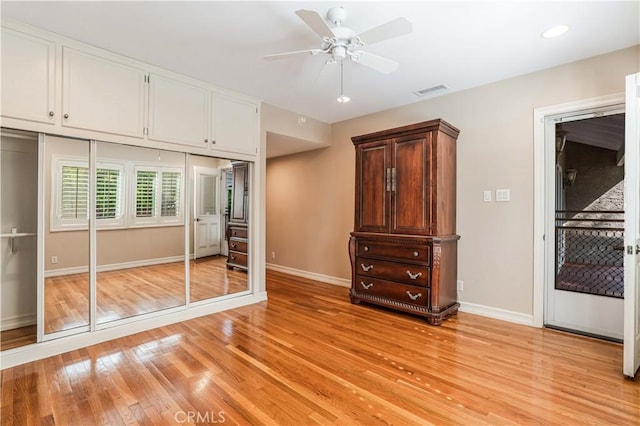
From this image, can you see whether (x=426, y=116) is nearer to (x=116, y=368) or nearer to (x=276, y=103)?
(x=276, y=103)

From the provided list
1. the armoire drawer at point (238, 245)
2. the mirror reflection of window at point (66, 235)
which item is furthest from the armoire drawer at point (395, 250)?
the mirror reflection of window at point (66, 235)

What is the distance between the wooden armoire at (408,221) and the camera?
10.7ft

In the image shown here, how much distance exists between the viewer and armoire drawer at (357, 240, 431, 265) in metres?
3.27

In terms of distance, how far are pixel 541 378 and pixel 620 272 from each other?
4.70 feet

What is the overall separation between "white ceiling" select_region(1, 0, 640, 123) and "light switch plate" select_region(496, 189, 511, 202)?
122 cm

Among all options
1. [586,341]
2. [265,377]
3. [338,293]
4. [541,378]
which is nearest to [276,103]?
[338,293]

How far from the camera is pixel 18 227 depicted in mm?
2611

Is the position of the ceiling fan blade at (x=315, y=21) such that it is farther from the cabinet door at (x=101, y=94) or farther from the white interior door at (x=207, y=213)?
the white interior door at (x=207, y=213)

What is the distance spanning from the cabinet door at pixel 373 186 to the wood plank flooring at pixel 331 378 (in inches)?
48.0

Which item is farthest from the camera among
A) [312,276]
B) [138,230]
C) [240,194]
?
[312,276]

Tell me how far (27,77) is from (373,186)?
3.31 m

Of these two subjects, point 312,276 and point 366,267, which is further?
point 312,276

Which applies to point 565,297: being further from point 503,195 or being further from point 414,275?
point 414,275

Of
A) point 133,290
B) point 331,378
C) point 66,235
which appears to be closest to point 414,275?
point 331,378
